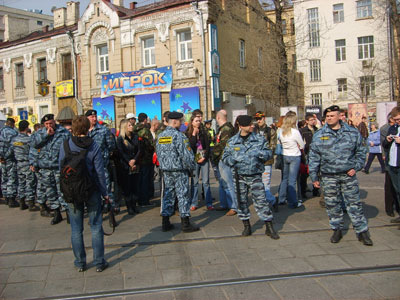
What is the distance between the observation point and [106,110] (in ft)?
78.8

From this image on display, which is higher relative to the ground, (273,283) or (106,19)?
(106,19)

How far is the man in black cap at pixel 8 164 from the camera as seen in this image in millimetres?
8555

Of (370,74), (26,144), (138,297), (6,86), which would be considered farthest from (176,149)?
(370,74)

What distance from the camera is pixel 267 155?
5.49 meters

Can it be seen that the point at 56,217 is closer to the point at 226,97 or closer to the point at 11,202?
the point at 11,202

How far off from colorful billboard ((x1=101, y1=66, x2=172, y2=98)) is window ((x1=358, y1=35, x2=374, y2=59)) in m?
20.7

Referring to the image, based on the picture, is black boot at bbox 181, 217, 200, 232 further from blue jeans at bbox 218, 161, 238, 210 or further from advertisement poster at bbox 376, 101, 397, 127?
advertisement poster at bbox 376, 101, 397, 127

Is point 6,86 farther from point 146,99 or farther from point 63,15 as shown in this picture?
point 146,99

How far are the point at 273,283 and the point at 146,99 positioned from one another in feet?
63.3

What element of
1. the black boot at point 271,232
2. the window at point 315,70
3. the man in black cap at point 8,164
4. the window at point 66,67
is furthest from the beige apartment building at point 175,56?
the black boot at point 271,232

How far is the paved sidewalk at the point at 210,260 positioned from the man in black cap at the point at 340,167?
32 cm

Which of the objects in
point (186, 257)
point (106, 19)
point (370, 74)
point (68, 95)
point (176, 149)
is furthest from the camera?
point (370, 74)

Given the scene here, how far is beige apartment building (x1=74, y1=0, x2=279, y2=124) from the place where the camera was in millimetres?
20891

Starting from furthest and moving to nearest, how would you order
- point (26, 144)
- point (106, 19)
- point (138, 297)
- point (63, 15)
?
1. point (63, 15)
2. point (106, 19)
3. point (26, 144)
4. point (138, 297)
